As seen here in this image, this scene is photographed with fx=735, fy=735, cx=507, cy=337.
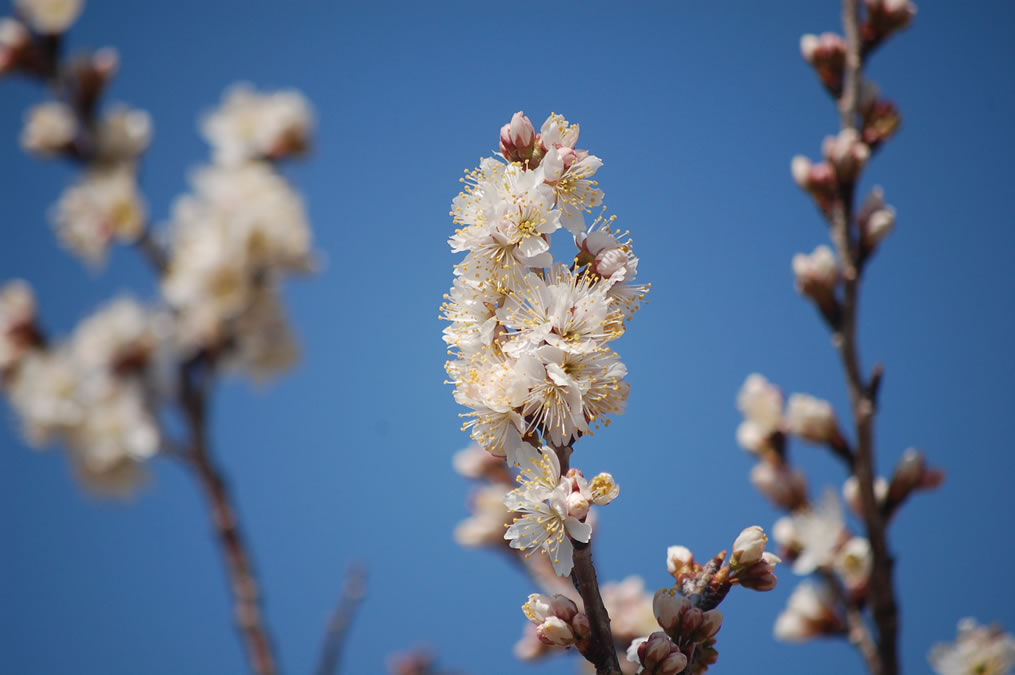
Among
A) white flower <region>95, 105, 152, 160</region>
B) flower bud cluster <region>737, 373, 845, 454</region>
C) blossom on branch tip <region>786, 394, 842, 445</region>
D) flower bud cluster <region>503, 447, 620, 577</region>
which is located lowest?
flower bud cluster <region>503, 447, 620, 577</region>

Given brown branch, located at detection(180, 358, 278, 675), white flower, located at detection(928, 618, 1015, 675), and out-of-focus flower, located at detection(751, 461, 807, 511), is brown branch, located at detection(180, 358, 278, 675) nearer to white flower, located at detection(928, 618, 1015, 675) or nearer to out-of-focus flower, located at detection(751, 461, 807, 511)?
out-of-focus flower, located at detection(751, 461, 807, 511)

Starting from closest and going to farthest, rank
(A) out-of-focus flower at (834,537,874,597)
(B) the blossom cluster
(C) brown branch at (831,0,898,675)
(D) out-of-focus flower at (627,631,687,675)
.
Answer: (D) out-of-focus flower at (627,631,687,675) → (C) brown branch at (831,0,898,675) → (A) out-of-focus flower at (834,537,874,597) → (B) the blossom cluster

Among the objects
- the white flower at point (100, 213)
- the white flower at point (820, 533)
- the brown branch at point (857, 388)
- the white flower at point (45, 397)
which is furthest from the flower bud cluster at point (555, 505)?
the white flower at point (45, 397)

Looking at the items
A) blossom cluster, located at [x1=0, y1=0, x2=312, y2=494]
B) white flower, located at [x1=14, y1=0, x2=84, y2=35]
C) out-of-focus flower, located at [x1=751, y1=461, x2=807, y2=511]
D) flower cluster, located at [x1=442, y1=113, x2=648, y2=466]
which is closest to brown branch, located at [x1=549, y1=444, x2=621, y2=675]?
flower cluster, located at [x1=442, y1=113, x2=648, y2=466]

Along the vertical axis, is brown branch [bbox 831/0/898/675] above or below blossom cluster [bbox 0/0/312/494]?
below

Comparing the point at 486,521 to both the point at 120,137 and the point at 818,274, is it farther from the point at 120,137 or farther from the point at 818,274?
the point at 120,137

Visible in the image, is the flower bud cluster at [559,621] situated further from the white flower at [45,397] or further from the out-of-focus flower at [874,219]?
the white flower at [45,397]

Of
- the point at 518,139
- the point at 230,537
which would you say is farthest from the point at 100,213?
the point at 518,139
